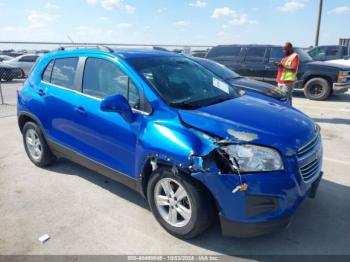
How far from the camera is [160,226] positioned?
3361 millimetres

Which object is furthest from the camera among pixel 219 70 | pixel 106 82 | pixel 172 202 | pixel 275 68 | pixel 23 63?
pixel 23 63

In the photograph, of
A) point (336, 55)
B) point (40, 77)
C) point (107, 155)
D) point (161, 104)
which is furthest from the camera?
point (336, 55)

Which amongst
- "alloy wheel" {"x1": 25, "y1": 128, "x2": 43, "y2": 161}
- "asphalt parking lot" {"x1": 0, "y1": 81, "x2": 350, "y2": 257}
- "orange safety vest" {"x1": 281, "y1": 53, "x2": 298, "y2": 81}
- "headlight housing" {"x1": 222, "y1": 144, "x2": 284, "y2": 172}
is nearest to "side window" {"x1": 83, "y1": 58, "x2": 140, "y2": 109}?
"headlight housing" {"x1": 222, "y1": 144, "x2": 284, "y2": 172}

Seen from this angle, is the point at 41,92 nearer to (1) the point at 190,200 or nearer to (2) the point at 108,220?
(2) the point at 108,220

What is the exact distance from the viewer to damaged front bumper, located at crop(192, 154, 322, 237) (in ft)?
8.57

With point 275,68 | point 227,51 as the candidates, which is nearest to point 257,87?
point 275,68

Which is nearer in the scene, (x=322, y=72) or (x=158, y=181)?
(x=158, y=181)

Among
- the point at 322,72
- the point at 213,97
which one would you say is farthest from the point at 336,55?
the point at 213,97

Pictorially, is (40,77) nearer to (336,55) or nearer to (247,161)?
(247,161)

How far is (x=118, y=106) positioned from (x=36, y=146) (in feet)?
7.96

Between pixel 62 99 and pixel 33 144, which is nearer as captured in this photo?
pixel 62 99

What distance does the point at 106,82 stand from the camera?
12.0 feet

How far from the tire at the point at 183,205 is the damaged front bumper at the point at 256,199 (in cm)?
13

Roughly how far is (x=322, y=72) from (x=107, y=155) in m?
9.09
